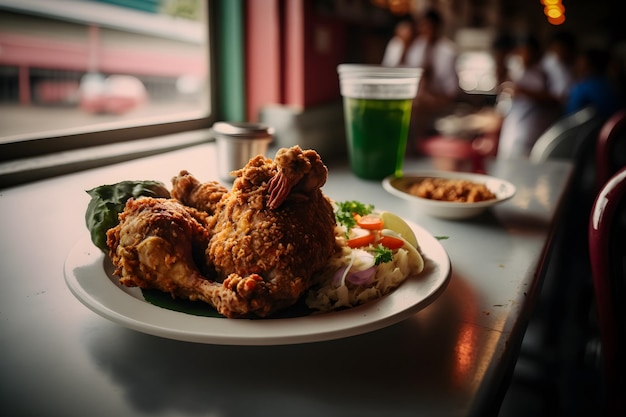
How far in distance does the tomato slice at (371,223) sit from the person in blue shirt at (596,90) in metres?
3.99

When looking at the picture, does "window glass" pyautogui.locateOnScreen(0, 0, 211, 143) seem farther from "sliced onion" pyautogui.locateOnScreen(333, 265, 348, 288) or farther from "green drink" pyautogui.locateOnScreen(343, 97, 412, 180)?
"sliced onion" pyautogui.locateOnScreen(333, 265, 348, 288)

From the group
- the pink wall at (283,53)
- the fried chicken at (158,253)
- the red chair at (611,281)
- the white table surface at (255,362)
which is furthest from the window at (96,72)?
the red chair at (611,281)

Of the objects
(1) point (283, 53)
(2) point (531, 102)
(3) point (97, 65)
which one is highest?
(3) point (97, 65)

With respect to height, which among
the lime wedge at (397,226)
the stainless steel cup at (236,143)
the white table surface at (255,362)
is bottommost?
the white table surface at (255,362)

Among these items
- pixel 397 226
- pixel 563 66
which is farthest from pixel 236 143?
pixel 563 66

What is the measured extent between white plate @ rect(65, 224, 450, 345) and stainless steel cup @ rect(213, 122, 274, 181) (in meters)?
0.92

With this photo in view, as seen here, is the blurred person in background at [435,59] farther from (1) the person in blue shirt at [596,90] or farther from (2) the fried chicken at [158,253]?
(2) the fried chicken at [158,253]

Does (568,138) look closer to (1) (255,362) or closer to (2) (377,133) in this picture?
(2) (377,133)

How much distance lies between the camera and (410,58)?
13.1 ft

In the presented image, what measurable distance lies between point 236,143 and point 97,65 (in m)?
2.87

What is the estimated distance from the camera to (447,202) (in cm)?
144

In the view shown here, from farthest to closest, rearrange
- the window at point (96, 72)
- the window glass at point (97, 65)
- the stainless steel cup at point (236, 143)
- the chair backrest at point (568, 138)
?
1. the chair backrest at point (568, 138)
2. the window glass at point (97, 65)
3. the window at point (96, 72)
4. the stainless steel cup at point (236, 143)

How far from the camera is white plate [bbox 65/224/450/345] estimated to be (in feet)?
2.16

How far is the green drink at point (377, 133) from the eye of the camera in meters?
1.89
